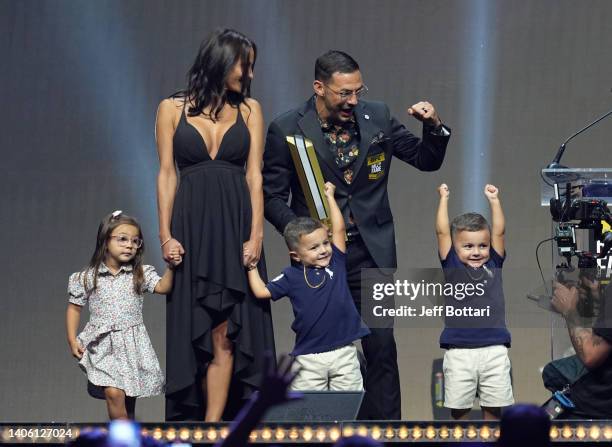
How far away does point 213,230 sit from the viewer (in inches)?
202

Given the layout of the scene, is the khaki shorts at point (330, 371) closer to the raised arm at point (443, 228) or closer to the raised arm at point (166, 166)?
the raised arm at point (443, 228)

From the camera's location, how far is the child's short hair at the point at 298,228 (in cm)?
515

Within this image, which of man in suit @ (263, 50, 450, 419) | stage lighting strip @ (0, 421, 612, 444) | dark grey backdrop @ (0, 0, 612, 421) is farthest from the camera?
dark grey backdrop @ (0, 0, 612, 421)

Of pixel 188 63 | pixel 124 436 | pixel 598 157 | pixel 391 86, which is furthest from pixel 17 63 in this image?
pixel 124 436

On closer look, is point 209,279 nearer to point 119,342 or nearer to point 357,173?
point 119,342

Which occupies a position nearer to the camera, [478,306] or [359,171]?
[478,306]

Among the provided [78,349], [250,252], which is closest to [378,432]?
[250,252]

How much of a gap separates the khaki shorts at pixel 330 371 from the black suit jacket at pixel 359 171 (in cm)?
41

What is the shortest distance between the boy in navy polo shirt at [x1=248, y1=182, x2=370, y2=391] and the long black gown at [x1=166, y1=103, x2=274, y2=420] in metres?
0.11

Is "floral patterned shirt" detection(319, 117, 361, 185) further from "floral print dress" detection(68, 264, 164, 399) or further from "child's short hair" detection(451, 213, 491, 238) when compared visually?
"floral print dress" detection(68, 264, 164, 399)

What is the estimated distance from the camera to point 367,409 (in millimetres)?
5332

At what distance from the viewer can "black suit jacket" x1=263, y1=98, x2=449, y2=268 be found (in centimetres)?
535

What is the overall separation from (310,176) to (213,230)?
1.46ft

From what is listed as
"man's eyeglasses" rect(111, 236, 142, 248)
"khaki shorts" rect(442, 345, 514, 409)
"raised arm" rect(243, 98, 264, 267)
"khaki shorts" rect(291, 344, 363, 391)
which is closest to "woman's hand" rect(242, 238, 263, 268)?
"raised arm" rect(243, 98, 264, 267)
